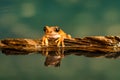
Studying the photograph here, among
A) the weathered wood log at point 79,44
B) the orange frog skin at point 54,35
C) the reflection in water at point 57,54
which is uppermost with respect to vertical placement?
the orange frog skin at point 54,35

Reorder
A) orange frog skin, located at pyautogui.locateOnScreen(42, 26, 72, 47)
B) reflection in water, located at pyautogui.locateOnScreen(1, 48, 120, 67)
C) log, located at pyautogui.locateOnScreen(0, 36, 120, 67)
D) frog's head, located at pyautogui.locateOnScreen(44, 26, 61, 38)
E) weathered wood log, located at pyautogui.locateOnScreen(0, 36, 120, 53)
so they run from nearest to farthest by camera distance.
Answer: reflection in water, located at pyautogui.locateOnScreen(1, 48, 120, 67) → log, located at pyautogui.locateOnScreen(0, 36, 120, 67) → weathered wood log, located at pyautogui.locateOnScreen(0, 36, 120, 53) → orange frog skin, located at pyautogui.locateOnScreen(42, 26, 72, 47) → frog's head, located at pyautogui.locateOnScreen(44, 26, 61, 38)

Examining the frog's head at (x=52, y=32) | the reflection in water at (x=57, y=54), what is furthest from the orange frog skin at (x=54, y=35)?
the reflection in water at (x=57, y=54)

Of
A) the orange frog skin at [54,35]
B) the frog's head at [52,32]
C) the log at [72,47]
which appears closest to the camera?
the log at [72,47]

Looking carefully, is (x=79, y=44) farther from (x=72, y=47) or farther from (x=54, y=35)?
(x=54, y=35)

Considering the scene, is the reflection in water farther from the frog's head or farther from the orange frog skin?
the frog's head

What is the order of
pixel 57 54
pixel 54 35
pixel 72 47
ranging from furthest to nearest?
pixel 54 35
pixel 72 47
pixel 57 54

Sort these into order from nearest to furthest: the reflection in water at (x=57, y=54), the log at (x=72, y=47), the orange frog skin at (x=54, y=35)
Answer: the reflection in water at (x=57, y=54)
the log at (x=72, y=47)
the orange frog skin at (x=54, y=35)

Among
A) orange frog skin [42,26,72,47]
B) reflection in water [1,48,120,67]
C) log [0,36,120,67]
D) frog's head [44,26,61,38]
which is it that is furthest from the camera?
frog's head [44,26,61,38]

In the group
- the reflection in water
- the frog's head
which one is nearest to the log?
the reflection in water

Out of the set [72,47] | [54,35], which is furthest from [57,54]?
[54,35]

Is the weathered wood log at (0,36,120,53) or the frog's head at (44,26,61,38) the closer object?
the weathered wood log at (0,36,120,53)

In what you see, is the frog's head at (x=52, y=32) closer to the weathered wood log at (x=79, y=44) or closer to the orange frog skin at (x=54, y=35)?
the orange frog skin at (x=54, y=35)

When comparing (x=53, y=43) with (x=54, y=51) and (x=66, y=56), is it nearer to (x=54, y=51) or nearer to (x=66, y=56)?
(x=54, y=51)

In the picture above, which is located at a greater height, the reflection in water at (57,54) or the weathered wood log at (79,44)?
the weathered wood log at (79,44)
